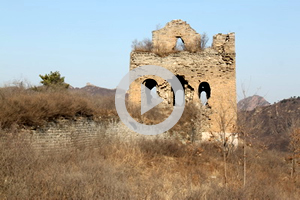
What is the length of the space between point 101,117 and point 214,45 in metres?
7.54

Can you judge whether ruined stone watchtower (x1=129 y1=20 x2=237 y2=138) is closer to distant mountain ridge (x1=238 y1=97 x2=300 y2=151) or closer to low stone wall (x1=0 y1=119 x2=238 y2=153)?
distant mountain ridge (x1=238 y1=97 x2=300 y2=151)

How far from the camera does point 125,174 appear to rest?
6.97m

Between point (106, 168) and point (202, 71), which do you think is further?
point (202, 71)

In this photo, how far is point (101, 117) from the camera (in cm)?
1020

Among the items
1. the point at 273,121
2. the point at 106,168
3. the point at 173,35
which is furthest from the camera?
the point at 273,121

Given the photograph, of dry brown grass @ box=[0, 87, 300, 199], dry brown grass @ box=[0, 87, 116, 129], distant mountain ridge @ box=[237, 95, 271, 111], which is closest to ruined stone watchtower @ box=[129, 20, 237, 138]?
dry brown grass @ box=[0, 87, 300, 199]

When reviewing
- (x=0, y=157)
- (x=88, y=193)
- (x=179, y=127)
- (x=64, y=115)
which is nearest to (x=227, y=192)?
(x=88, y=193)

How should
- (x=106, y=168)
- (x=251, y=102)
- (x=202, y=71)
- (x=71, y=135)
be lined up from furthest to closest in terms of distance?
1. (x=202, y=71)
2. (x=71, y=135)
3. (x=251, y=102)
4. (x=106, y=168)

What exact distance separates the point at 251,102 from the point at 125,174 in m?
3.75

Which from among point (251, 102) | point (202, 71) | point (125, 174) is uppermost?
point (202, 71)

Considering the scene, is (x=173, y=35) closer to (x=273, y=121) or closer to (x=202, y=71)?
(x=202, y=71)

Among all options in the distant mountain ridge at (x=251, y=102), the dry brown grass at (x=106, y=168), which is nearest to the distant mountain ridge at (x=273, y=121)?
the distant mountain ridge at (x=251, y=102)

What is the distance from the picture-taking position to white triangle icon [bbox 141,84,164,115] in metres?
14.0
